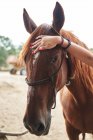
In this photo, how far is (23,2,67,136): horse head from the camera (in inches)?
96.2

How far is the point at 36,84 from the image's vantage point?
2.50m

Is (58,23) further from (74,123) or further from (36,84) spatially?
(74,123)

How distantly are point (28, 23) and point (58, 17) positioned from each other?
39cm

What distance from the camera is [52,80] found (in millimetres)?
2594

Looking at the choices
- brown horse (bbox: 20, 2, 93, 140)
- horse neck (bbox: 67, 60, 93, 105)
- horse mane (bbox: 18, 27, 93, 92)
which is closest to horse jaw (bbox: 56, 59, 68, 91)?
brown horse (bbox: 20, 2, 93, 140)

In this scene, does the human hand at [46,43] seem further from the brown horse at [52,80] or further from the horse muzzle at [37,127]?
the horse muzzle at [37,127]

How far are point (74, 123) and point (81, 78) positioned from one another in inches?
24.8

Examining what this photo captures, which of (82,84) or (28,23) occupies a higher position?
(28,23)

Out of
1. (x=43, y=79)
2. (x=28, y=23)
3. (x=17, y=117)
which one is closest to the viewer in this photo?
(x=43, y=79)

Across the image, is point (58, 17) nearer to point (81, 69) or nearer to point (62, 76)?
point (62, 76)

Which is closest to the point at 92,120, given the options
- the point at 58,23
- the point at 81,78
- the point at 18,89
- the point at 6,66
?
the point at 81,78

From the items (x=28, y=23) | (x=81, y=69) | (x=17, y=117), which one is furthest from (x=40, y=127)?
(x=17, y=117)

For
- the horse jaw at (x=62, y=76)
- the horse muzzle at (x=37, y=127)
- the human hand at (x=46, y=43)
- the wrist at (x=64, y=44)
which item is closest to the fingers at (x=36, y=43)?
the human hand at (x=46, y=43)

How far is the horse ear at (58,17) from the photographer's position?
2703 mm
